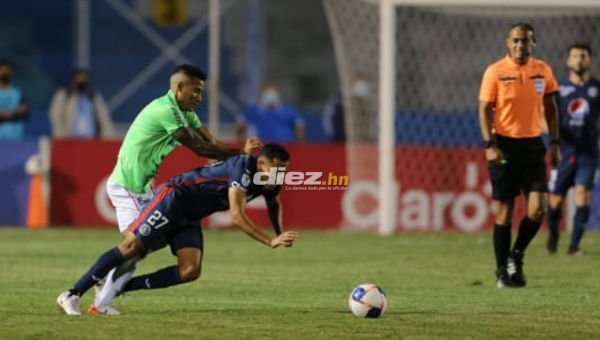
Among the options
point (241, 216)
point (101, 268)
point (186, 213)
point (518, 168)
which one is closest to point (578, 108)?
point (518, 168)

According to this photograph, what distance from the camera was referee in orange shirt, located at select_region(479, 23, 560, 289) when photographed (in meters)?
14.3

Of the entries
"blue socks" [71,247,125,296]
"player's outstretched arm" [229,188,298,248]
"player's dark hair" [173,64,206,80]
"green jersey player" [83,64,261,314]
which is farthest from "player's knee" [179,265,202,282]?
"player's dark hair" [173,64,206,80]

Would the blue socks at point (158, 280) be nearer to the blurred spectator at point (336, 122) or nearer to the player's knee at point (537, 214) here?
the player's knee at point (537, 214)

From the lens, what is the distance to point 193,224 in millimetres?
12102

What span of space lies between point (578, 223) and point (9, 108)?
33.1 ft

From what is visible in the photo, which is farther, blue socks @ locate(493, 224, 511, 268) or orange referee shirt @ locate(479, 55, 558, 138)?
blue socks @ locate(493, 224, 511, 268)

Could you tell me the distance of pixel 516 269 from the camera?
14.6 meters

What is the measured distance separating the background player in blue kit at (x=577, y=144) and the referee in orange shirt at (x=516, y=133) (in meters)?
3.42

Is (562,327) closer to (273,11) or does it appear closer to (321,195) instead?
(321,195)

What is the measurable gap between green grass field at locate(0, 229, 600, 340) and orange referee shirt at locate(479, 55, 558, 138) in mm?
1419

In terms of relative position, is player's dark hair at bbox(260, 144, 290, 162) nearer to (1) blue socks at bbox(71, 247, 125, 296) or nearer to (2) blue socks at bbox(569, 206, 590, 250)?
(1) blue socks at bbox(71, 247, 125, 296)

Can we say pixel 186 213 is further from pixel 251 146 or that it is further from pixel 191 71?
pixel 191 71

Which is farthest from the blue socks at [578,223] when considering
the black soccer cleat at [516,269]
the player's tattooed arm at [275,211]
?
the player's tattooed arm at [275,211]

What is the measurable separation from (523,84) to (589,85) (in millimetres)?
3974
